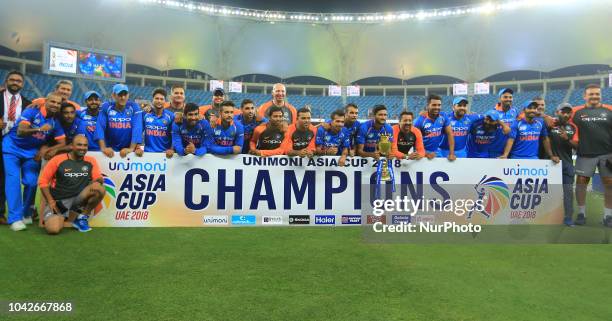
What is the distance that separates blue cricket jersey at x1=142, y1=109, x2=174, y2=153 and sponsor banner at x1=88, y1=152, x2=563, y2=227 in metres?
0.61

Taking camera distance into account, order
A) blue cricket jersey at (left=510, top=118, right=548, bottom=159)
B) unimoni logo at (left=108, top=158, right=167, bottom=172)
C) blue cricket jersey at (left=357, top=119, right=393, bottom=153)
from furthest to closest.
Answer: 1. blue cricket jersey at (left=510, top=118, right=548, bottom=159)
2. blue cricket jersey at (left=357, top=119, right=393, bottom=153)
3. unimoni logo at (left=108, top=158, right=167, bottom=172)

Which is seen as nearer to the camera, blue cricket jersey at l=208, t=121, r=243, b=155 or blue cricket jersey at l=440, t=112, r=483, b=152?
blue cricket jersey at l=208, t=121, r=243, b=155

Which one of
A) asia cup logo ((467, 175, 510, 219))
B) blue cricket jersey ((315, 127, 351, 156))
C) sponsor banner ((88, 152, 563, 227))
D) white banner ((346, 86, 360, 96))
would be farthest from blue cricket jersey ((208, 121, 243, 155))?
white banner ((346, 86, 360, 96))

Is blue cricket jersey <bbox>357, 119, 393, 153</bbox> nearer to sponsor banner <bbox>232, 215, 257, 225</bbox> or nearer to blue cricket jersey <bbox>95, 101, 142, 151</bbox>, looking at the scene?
sponsor banner <bbox>232, 215, 257, 225</bbox>

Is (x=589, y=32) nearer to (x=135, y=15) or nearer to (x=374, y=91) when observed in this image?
(x=374, y=91)

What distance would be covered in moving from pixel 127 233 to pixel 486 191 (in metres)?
5.45

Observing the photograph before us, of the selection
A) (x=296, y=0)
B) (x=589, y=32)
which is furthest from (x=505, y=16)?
(x=296, y=0)

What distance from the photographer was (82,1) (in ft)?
91.7

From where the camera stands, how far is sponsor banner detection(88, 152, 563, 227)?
5.08 metres

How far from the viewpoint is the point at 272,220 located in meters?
5.30

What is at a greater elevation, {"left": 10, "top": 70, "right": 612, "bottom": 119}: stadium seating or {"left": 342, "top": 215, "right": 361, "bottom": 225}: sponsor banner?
{"left": 10, "top": 70, "right": 612, "bottom": 119}: stadium seating

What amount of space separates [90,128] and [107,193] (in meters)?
1.26

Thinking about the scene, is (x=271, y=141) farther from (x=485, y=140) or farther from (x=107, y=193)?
(x=485, y=140)

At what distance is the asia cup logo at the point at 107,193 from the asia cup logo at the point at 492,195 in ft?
17.8
